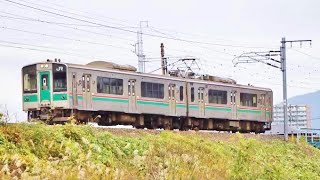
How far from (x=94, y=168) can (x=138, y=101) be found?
1756 centimetres

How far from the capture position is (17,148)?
13438mm

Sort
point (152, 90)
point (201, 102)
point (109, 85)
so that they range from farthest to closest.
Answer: point (201, 102), point (152, 90), point (109, 85)

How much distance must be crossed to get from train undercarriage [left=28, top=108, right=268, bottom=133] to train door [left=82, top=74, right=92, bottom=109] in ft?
1.15

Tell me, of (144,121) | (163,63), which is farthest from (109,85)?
(163,63)

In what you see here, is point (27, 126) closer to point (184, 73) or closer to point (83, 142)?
point (83, 142)

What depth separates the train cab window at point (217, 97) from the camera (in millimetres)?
33125

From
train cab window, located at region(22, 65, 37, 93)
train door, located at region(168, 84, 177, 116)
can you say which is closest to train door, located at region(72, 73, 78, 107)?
train cab window, located at region(22, 65, 37, 93)

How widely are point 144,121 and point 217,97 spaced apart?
227 inches

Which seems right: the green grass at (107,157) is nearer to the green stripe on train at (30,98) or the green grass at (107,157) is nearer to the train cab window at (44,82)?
the train cab window at (44,82)

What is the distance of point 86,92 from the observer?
83.5 ft

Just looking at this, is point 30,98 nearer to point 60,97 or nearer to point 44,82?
point 44,82

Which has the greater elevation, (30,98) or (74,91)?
(74,91)

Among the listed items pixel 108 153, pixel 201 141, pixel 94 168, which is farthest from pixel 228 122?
pixel 94 168

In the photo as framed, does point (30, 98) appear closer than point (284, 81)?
Yes
